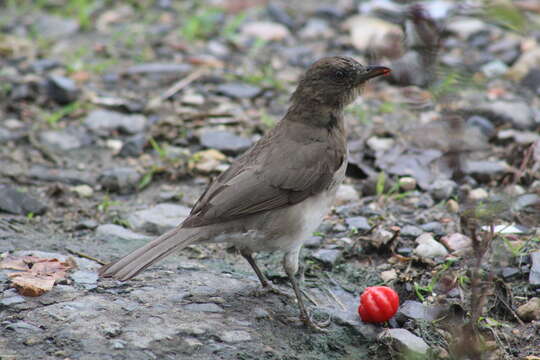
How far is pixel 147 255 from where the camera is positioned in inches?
164

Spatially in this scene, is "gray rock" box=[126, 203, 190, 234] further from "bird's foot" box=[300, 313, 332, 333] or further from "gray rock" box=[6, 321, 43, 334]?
"gray rock" box=[6, 321, 43, 334]

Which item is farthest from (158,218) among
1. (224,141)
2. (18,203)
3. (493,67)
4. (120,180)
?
(493,67)

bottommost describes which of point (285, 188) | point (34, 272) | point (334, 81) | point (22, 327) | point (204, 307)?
point (204, 307)

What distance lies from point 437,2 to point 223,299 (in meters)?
5.52

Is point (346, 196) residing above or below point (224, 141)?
below

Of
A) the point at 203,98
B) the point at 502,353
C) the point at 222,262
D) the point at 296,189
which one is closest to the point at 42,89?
the point at 203,98

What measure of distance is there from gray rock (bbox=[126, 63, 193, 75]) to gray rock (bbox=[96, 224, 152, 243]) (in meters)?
3.20

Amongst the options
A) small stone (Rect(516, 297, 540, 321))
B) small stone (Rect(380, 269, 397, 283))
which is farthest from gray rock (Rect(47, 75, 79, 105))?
small stone (Rect(516, 297, 540, 321))

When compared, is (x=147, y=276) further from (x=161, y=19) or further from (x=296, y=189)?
(x=161, y=19)

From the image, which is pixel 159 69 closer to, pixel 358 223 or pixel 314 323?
pixel 358 223

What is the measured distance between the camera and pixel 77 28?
375 inches

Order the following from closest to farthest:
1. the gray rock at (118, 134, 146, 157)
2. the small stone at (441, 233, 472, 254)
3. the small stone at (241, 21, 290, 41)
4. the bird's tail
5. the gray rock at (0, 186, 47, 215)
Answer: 1. the bird's tail
2. the small stone at (441, 233, 472, 254)
3. the gray rock at (0, 186, 47, 215)
4. the gray rock at (118, 134, 146, 157)
5. the small stone at (241, 21, 290, 41)

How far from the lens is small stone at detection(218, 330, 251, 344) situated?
3.83 m

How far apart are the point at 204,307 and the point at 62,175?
273cm
